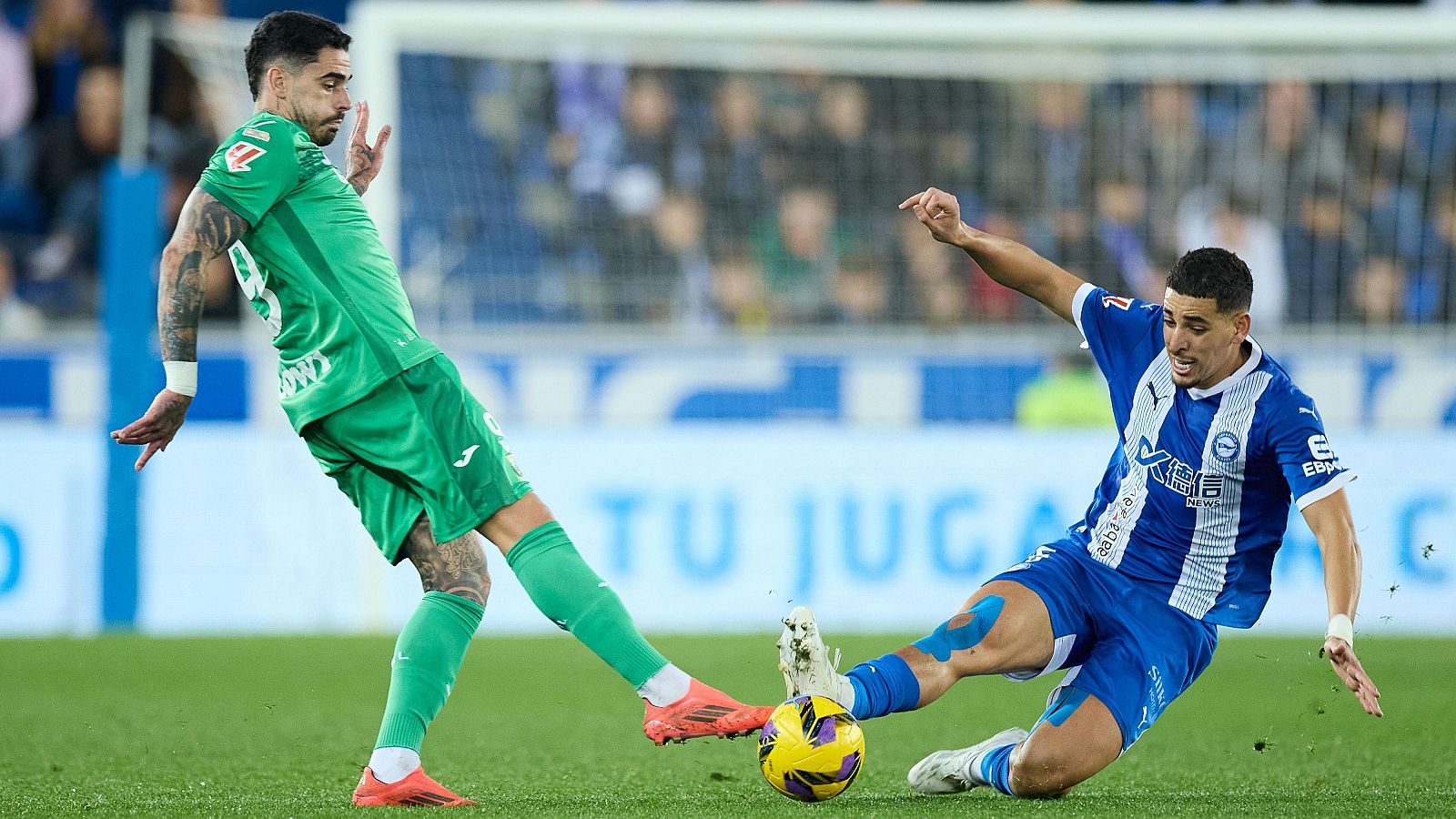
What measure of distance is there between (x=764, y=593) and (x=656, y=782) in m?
5.55

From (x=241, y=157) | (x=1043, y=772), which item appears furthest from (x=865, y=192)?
(x=241, y=157)

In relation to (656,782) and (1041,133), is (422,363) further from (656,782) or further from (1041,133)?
(1041,133)

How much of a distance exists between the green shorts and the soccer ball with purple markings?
0.89 metres

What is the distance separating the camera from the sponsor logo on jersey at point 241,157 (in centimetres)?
425

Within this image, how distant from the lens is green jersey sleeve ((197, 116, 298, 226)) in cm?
426

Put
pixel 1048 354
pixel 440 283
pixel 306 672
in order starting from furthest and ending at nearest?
pixel 440 283
pixel 1048 354
pixel 306 672

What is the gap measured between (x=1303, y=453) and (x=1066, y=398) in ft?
21.2

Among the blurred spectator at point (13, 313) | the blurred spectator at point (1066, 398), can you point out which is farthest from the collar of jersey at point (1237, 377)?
the blurred spectator at point (13, 313)

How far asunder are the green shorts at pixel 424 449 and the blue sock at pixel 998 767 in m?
1.51

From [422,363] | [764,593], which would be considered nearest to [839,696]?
[422,363]

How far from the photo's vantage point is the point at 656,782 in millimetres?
5066

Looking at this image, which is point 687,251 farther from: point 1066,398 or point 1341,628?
point 1341,628

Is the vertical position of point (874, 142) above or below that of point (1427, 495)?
above

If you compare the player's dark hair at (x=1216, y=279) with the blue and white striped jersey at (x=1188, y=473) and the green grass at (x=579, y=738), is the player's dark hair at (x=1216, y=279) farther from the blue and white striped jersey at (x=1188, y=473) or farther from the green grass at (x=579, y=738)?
the green grass at (x=579, y=738)
